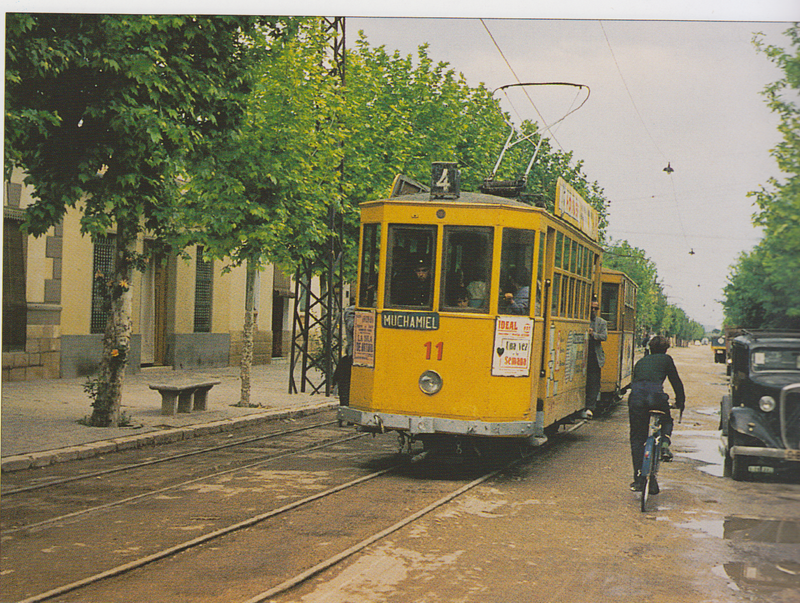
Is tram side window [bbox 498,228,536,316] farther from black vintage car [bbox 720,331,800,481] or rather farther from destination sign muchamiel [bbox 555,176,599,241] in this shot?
black vintage car [bbox 720,331,800,481]

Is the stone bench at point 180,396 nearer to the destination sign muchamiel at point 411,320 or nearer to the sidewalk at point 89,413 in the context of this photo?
the sidewalk at point 89,413

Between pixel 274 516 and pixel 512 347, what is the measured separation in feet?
11.2

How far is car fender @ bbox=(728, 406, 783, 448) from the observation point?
9.02 meters

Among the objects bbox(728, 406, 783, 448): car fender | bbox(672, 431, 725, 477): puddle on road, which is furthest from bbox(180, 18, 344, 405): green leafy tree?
bbox(728, 406, 783, 448): car fender

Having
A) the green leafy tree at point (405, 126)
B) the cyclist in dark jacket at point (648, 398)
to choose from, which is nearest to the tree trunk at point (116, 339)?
the green leafy tree at point (405, 126)

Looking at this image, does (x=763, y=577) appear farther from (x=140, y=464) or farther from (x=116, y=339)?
(x=116, y=339)

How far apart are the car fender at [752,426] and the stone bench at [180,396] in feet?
27.7

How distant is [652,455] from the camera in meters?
8.57

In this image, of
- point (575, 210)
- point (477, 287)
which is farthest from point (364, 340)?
point (575, 210)

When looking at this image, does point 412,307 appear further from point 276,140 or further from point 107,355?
point 276,140

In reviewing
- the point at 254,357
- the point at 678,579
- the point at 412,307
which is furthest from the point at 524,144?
the point at 254,357

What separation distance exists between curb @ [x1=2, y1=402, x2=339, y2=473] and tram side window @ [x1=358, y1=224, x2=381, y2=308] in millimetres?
3744

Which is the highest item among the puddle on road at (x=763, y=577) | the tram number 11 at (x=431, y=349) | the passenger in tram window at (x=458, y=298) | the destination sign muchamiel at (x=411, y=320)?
→ the passenger in tram window at (x=458, y=298)

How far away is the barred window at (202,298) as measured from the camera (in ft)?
84.9
